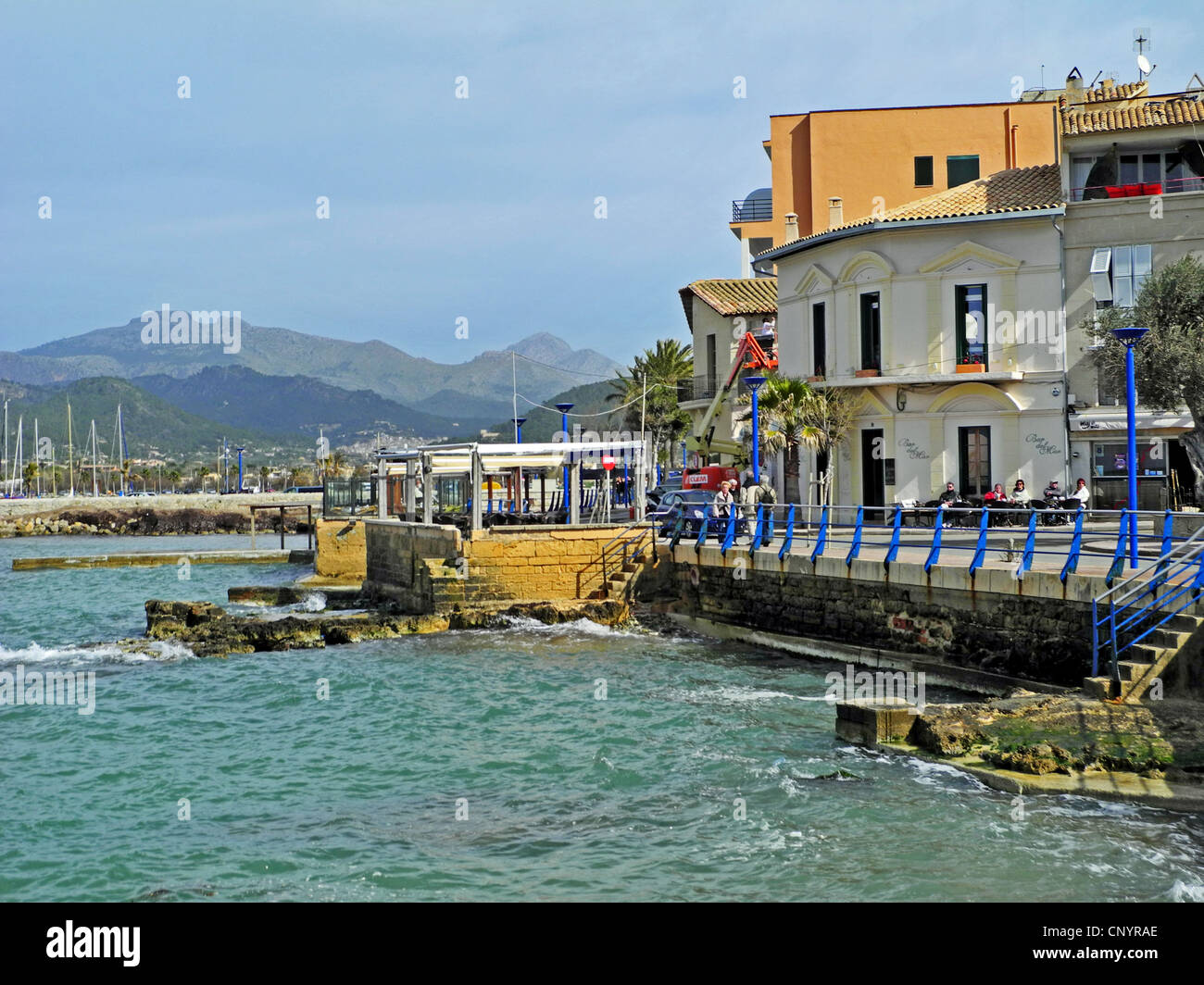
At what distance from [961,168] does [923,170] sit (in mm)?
1364

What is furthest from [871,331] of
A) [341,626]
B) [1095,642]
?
[1095,642]

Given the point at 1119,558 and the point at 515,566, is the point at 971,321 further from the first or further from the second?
the point at 1119,558

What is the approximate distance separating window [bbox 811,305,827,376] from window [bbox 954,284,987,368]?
13.3 feet

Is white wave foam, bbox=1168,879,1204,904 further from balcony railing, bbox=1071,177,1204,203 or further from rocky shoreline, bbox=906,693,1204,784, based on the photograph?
balcony railing, bbox=1071,177,1204,203

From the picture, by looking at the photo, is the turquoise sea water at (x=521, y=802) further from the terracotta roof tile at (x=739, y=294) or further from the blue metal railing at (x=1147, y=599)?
the terracotta roof tile at (x=739, y=294)

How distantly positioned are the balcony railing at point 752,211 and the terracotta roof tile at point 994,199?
Result: 22800 millimetres

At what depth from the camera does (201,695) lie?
2138cm


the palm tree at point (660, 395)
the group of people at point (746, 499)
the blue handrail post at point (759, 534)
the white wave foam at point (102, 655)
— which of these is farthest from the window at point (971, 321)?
the palm tree at point (660, 395)

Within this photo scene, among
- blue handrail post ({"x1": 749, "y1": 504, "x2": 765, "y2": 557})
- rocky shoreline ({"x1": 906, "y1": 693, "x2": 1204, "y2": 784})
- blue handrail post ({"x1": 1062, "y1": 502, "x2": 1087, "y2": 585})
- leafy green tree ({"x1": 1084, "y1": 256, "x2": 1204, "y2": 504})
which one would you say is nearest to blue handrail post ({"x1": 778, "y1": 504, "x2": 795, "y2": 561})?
blue handrail post ({"x1": 749, "y1": 504, "x2": 765, "y2": 557})

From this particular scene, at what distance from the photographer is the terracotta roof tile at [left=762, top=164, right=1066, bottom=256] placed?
3186cm

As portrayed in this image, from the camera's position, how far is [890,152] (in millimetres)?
44469
